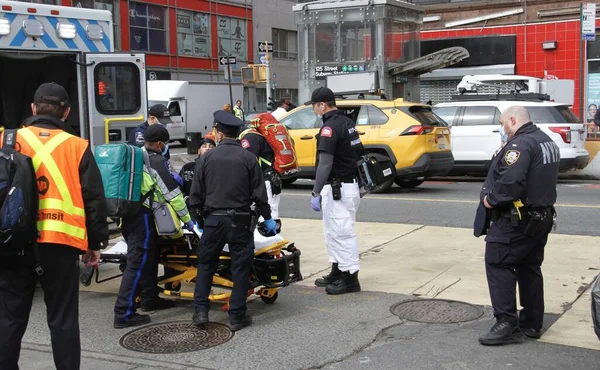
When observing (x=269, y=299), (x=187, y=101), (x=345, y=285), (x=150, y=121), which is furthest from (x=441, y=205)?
(x=187, y=101)

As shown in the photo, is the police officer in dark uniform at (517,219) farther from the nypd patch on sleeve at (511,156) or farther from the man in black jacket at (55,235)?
the man in black jacket at (55,235)

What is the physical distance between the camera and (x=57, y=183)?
13.4 feet

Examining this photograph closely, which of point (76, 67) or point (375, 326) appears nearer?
point (375, 326)

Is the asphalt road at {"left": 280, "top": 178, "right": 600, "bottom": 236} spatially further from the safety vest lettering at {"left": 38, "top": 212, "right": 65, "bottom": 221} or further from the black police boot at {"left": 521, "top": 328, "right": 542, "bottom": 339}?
the safety vest lettering at {"left": 38, "top": 212, "right": 65, "bottom": 221}

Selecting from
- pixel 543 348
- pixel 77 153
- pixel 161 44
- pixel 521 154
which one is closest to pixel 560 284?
pixel 543 348

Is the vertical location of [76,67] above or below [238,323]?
above

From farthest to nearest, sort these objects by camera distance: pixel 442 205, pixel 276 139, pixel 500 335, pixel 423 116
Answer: pixel 423 116 → pixel 442 205 → pixel 276 139 → pixel 500 335

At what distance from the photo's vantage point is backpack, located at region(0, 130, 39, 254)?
3824 millimetres

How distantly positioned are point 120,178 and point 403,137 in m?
8.84

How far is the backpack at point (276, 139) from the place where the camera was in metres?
7.52

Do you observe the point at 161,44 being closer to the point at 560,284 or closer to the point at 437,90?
the point at 437,90

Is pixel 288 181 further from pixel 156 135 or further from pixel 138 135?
pixel 156 135

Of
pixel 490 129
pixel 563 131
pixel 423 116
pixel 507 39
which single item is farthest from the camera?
pixel 507 39

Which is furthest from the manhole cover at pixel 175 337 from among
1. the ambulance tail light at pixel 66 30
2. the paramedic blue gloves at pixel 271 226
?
the ambulance tail light at pixel 66 30
